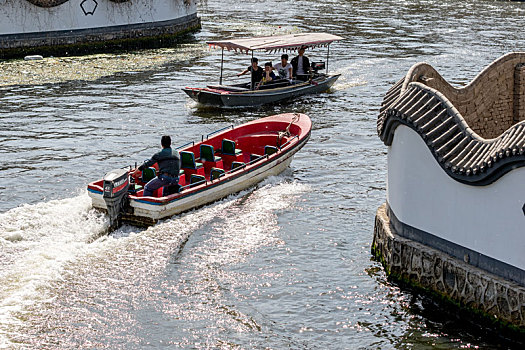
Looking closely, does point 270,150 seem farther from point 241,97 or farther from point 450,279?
point 450,279

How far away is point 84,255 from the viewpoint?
1339cm

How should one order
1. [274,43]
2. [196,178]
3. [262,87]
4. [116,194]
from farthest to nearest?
[274,43]
[262,87]
[196,178]
[116,194]

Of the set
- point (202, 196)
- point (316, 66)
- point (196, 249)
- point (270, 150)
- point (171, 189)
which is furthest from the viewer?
point (316, 66)

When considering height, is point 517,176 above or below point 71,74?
above

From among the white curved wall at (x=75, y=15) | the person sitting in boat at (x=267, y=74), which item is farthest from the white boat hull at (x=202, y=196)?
the white curved wall at (x=75, y=15)

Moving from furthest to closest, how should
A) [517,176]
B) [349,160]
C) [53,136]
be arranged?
[53,136] → [349,160] → [517,176]

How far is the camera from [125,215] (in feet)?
48.4

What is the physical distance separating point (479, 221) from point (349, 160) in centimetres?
970

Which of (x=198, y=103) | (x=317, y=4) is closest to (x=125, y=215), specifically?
(x=198, y=103)

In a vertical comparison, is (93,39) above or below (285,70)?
below

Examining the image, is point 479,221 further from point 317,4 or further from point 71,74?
point 317,4

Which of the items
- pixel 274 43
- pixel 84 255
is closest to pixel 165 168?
pixel 84 255

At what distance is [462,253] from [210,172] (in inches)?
277


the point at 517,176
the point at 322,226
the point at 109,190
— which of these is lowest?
the point at 322,226
